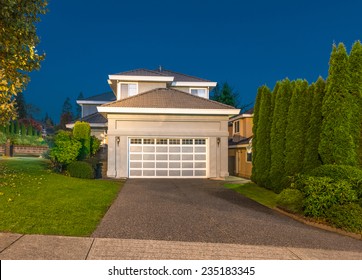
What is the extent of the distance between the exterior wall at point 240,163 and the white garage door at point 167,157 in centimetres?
446

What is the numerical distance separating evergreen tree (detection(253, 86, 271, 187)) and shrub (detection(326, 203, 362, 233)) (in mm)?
6723

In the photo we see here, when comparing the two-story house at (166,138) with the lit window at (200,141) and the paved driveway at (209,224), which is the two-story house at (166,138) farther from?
the paved driveway at (209,224)

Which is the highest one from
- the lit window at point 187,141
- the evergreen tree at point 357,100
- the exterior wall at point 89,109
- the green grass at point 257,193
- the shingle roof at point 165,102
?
the exterior wall at point 89,109

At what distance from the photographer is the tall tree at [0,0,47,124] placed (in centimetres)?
998

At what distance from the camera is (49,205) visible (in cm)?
868

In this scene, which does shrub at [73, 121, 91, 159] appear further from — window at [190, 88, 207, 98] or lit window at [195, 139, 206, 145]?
window at [190, 88, 207, 98]

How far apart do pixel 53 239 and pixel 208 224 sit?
3520 mm

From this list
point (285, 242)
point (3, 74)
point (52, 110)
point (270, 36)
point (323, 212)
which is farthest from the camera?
point (52, 110)

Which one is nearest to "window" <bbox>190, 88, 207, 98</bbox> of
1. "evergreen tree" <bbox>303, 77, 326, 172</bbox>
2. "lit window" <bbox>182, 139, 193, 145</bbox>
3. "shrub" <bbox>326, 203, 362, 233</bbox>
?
"lit window" <bbox>182, 139, 193, 145</bbox>

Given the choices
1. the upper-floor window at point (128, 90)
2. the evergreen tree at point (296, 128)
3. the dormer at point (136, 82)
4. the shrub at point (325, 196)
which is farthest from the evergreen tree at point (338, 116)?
the upper-floor window at point (128, 90)

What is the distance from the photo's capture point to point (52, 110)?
153 meters

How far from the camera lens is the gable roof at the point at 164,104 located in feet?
61.8

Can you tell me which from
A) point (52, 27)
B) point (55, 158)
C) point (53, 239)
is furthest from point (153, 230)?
point (52, 27)

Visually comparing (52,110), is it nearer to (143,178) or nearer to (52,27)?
(52,27)
